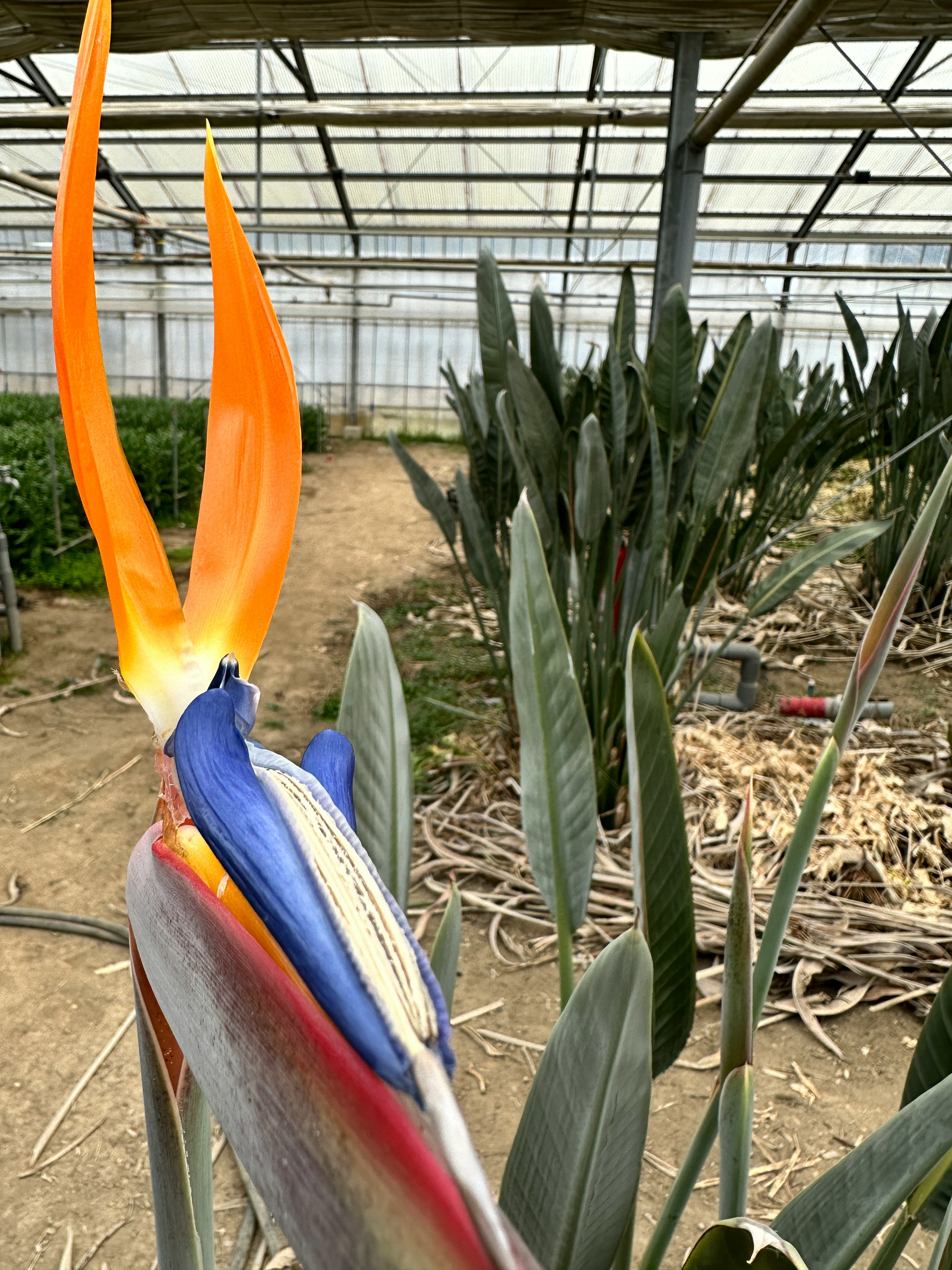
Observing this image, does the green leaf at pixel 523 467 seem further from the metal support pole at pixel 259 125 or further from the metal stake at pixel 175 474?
the metal stake at pixel 175 474

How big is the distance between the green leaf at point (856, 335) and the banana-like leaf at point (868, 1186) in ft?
8.20

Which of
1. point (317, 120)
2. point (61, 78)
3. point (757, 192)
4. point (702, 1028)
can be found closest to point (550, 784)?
point (702, 1028)

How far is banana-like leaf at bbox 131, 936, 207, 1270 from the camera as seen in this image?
24 cm

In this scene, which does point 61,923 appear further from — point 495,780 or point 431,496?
point 431,496

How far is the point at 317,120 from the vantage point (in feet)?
11.6

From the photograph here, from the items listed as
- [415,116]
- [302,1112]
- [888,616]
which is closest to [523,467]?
[888,616]

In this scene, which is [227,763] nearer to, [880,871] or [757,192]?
[880,871]

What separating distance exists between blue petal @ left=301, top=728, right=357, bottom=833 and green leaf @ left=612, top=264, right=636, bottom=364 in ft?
4.54

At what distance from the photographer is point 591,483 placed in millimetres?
1250

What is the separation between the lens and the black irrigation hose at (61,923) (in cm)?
146

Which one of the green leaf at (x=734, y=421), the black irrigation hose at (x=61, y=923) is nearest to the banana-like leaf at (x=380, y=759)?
the green leaf at (x=734, y=421)

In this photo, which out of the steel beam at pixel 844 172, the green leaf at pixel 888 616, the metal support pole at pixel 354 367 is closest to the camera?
the green leaf at pixel 888 616

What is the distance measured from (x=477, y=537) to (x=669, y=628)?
450mm

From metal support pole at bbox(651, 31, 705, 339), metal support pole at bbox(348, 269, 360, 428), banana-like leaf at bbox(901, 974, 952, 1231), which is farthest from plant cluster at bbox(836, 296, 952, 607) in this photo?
metal support pole at bbox(348, 269, 360, 428)
